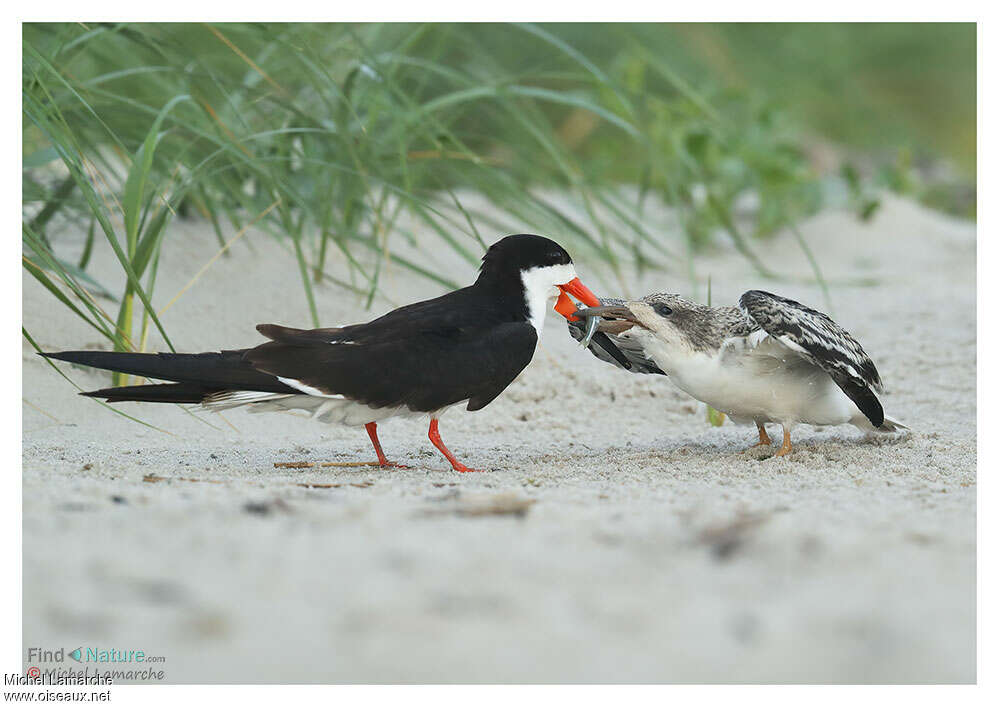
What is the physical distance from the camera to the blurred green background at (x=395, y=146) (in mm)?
3330

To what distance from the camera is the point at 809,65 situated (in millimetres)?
9898

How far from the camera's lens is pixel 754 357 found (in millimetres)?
2709

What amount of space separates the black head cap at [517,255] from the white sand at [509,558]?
1.81 feet

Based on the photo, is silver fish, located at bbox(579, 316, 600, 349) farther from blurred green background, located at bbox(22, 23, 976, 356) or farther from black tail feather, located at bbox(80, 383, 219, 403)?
black tail feather, located at bbox(80, 383, 219, 403)

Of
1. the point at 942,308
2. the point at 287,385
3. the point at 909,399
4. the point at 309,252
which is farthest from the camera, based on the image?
the point at 942,308

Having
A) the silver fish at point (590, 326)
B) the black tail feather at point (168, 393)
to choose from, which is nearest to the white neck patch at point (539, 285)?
the silver fish at point (590, 326)

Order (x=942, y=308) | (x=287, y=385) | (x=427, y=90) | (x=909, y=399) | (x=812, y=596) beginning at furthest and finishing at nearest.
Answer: (x=427, y=90) < (x=942, y=308) < (x=909, y=399) < (x=287, y=385) < (x=812, y=596)

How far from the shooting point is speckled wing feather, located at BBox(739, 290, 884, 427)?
2.60 m

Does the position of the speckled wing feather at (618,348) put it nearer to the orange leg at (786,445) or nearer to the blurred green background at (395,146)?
the orange leg at (786,445)

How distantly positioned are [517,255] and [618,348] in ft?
1.41

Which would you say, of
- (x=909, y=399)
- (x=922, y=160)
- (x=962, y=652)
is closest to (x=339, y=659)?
(x=962, y=652)

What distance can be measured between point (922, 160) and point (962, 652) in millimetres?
9806

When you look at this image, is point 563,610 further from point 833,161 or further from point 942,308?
point 833,161

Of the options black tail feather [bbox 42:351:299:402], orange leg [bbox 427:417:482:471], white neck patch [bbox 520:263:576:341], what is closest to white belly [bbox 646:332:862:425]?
white neck patch [bbox 520:263:576:341]
